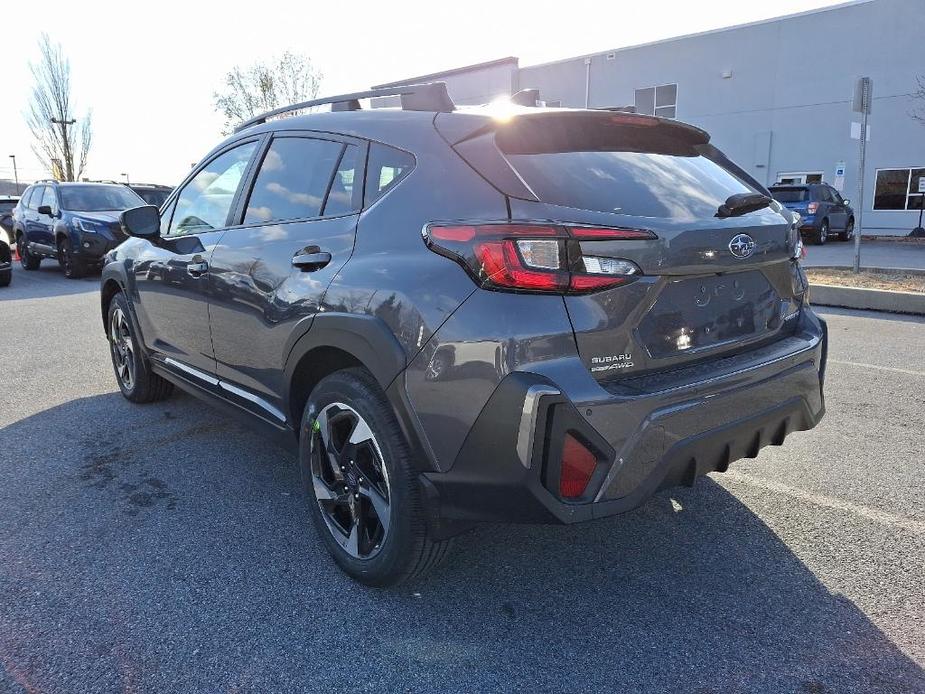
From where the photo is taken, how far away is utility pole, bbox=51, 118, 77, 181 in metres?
40.9

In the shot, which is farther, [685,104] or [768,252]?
[685,104]

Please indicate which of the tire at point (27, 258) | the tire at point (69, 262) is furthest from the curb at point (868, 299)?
the tire at point (27, 258)

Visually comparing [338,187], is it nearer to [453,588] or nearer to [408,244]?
[408,244]

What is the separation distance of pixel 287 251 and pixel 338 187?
0.35 m

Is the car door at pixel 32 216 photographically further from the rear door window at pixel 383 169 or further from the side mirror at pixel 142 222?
the rear door window at pixel 383 169

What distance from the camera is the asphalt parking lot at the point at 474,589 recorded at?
2230 mm

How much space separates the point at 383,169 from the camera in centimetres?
270

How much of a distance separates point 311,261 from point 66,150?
46.6 m

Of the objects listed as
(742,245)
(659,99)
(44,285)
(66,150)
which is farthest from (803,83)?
(66,150)

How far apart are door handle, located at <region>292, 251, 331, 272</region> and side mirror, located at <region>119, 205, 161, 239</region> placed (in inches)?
64.4

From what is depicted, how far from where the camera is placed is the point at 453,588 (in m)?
2.71

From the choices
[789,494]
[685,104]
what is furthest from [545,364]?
[685,104]

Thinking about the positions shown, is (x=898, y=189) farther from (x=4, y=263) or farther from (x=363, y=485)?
(x=363, y=485)

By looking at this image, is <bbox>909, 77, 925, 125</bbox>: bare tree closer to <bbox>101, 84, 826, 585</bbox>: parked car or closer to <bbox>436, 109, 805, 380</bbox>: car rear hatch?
<bbox>101, 84, 826, 585</bbox>: parked car
